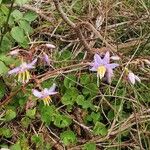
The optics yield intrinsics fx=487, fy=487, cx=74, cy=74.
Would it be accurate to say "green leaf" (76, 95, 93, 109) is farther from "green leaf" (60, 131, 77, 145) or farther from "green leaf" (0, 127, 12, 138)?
"green leaf" (0, 127, 12, 138)

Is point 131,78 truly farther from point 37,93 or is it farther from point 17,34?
point 17,34

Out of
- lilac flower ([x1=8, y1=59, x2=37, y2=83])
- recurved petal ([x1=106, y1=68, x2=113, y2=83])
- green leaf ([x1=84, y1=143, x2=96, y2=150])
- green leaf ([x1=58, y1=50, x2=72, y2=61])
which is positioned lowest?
green leaf ([x1=84, y1=143, x2=96, y2=150])

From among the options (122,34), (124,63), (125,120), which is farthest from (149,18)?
(125,120)

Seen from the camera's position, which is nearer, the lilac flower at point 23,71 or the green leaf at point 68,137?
the lilac flower at point 23,71

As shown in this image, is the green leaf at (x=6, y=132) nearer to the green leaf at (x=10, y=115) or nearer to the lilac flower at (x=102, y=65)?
the green leaf at (x=10, y=115)

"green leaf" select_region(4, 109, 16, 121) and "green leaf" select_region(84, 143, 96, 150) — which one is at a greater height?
"green leaf" select_region(4, 109, 16, 121)

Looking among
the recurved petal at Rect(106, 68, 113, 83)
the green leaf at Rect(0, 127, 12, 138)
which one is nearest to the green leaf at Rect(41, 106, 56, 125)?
the green leaf at Rect(0, 127, 12, 138)

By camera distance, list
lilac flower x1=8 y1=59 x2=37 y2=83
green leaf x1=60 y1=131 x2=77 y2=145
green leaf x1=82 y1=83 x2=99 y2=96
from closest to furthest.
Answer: lilac flower x1=8 y1=59 x2=37 y2=83 < green leaf x1=60 y1=131 x2=77 y2=145 < green leaf x1=82 y1=83 x2=99 y2=96

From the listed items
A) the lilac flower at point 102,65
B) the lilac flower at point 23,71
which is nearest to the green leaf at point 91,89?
the lilac flower at point 102,65
